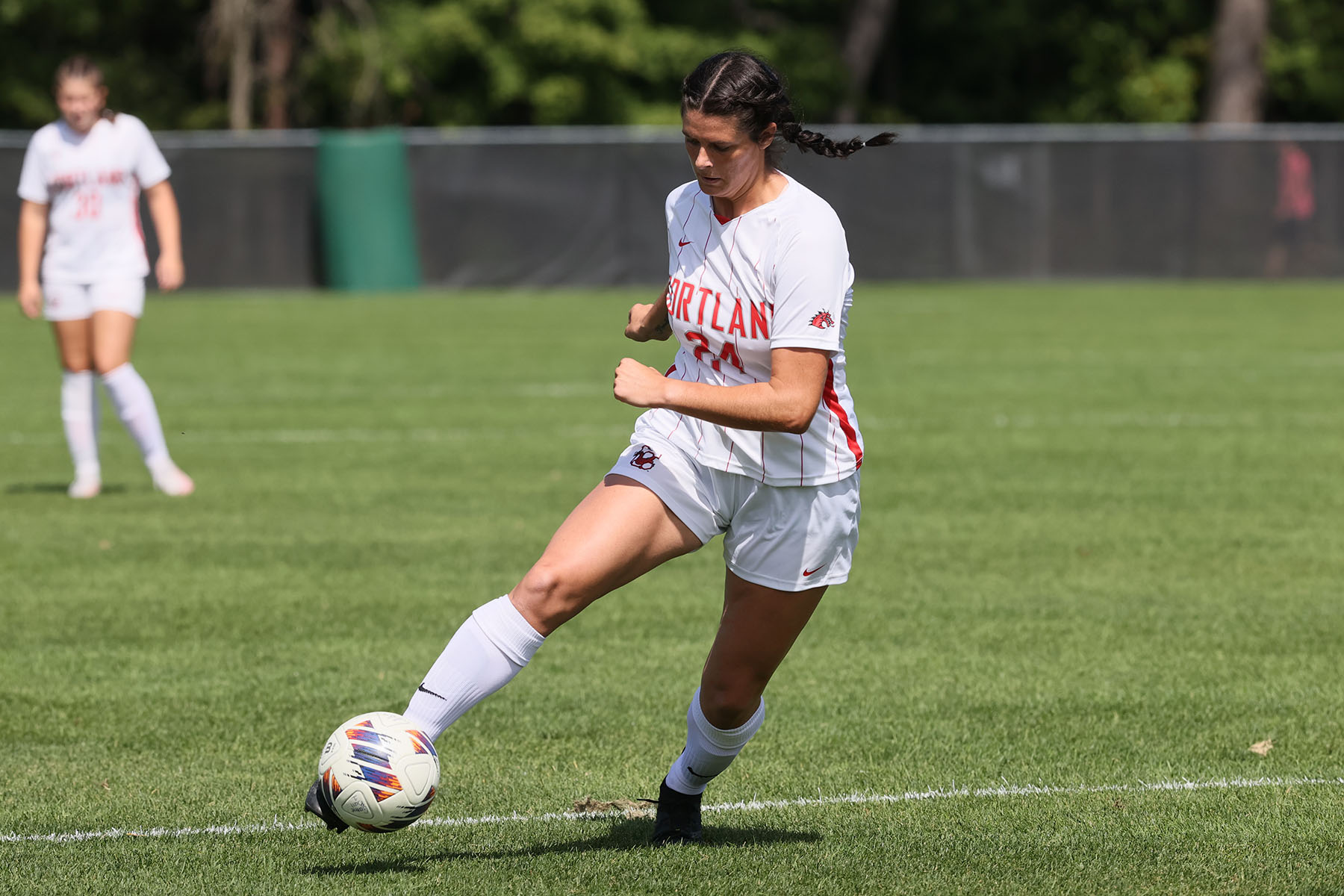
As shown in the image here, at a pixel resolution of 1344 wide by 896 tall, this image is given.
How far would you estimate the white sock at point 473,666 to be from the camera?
3.98m

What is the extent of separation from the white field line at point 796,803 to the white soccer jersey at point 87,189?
18.6 feet

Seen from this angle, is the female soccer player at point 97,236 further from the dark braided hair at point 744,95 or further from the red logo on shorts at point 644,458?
the dark braided hair at point 744,95

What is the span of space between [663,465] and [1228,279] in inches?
1042

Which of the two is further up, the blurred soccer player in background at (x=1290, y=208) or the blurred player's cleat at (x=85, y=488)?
the blurred soccer player in background at (x=1290, y=208)

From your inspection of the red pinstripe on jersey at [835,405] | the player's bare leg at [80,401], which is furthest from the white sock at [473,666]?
the player's bare leg at [80,401]

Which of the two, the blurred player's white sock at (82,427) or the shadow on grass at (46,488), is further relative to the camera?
the shadow on grass at (46,488)

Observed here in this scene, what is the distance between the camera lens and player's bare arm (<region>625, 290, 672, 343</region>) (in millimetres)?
4543

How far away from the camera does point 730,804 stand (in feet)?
15.8

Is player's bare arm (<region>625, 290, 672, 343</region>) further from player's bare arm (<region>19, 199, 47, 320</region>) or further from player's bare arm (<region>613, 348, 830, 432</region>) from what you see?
player's bare arm (<region>19, 199, 47, 320</region>)

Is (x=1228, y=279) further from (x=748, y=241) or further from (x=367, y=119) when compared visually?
(x=748, y=241)

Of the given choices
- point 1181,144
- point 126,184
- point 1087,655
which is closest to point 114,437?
point 126,184

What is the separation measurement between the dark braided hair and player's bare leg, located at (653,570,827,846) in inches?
42.1

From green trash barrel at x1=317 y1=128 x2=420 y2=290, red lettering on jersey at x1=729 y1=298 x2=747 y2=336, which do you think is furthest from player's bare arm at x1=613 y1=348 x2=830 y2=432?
green trash barrel at x1=317 y1=128 x2=420 y2=290

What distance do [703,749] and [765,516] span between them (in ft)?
2.19
